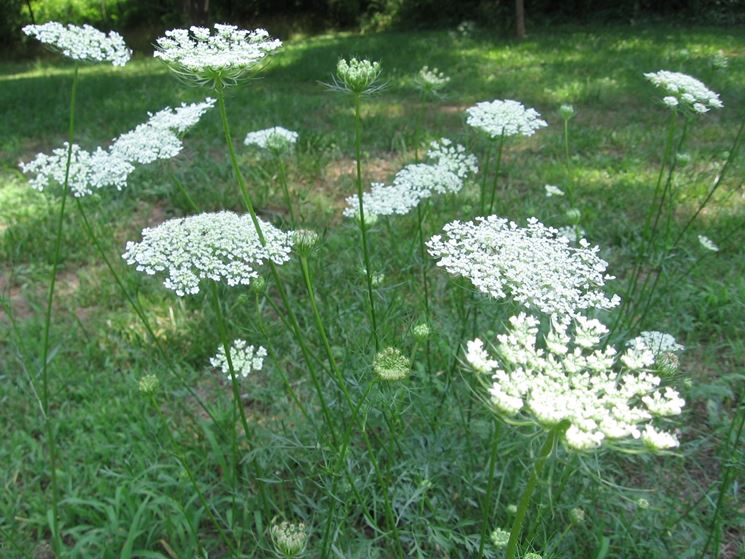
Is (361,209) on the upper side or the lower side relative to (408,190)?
upper

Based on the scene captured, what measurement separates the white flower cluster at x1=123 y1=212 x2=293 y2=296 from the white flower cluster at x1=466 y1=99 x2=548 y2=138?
3.51 ft

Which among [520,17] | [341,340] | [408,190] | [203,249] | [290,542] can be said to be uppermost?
[203,249]

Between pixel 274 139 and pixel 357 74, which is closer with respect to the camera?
pixel 357 74

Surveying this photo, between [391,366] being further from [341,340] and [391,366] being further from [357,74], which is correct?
[341,340]

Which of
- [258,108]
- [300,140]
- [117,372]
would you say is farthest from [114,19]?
[117,372]

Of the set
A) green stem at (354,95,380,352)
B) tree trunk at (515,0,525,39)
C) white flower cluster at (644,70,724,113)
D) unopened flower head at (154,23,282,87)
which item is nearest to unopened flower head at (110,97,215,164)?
unopened flower head at (154,23,282,87)

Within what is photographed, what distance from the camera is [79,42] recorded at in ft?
7.15

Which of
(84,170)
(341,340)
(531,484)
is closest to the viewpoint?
(531,484)

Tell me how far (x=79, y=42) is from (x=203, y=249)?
2.71 feet

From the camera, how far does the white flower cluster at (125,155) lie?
239 centimetres

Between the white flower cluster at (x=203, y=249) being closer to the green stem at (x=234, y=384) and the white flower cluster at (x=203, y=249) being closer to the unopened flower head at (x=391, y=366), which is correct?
the green stem at (x=234, y=384)

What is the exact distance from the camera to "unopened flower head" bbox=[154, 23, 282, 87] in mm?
1774

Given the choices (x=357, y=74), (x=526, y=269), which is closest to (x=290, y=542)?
(x=526, y=269)

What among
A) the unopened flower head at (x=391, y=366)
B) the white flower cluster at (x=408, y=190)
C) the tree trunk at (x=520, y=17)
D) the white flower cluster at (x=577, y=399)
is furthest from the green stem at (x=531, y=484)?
the tree trunk at (x=520, y=17)
